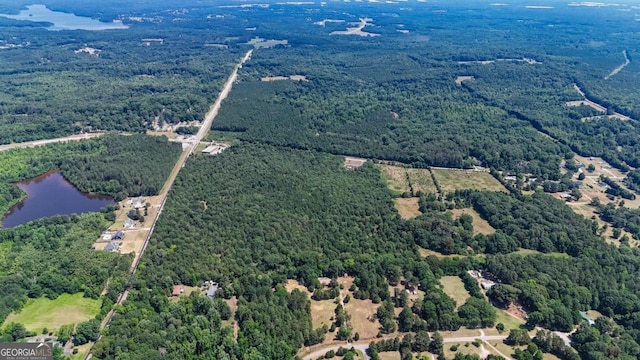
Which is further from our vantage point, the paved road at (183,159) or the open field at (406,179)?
the open field at (406,179)

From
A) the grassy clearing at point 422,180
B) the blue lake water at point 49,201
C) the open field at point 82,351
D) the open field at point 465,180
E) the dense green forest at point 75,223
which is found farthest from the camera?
the open field at point 465,180

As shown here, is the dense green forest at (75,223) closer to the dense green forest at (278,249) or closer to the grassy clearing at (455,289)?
the dense green forest at (278,249)

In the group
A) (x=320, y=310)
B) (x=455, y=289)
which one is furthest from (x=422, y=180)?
(x=320, y=310)

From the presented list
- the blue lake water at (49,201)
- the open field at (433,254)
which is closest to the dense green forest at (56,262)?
the blue lake water at (49,201)

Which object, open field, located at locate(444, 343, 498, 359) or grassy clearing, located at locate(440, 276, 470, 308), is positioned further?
grassy clearing, located at locate(440, 276, 470, 308)

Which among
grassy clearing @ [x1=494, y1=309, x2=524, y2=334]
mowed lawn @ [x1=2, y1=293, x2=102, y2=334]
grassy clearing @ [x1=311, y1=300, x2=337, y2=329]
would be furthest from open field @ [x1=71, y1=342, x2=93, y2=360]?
grassy clearing @ [x1=494, y1=309, x2=524, y2=334]

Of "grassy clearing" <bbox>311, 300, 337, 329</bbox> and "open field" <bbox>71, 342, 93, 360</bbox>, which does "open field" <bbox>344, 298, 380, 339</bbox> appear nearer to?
"grassy clearing" <bbox>311, 300, 337, 329</bbox>
